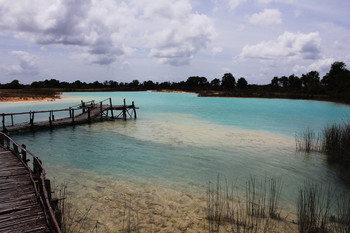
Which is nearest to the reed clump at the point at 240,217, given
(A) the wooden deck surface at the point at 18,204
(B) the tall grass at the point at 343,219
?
(B) the tall grass at the point at 343,219

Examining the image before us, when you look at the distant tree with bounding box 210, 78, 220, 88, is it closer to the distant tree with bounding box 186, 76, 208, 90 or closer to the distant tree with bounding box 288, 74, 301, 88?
the distant tree with bounding box 186, 76, 208, 90

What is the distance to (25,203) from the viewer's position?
5465 mm

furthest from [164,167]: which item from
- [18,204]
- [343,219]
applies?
[343,219]

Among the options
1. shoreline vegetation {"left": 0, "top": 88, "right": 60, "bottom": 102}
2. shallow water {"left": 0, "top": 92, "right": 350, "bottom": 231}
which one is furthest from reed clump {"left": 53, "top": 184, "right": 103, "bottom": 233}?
shoreline vegetation {"left": 0, "top": 88, "right": 60, "bottom": 102}

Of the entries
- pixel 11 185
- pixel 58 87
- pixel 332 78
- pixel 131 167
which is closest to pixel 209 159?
pixel 131 167

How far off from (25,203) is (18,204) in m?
0.14

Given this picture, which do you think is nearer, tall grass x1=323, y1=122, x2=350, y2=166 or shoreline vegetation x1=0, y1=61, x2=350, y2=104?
tall grass x1=323, y1=122, x2=350, y2=166

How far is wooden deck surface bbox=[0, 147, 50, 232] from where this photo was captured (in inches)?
184

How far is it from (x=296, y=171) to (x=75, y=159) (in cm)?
1148

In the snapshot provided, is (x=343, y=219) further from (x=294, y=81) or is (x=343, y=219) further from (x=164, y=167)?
(x=294, y=81)

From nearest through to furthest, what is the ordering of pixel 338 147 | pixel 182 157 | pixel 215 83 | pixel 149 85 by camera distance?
pixel 338 147 < pixel 182 157 < pixel 215 83 < pixel 149 85

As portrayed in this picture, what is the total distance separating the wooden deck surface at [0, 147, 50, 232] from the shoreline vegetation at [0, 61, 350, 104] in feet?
178

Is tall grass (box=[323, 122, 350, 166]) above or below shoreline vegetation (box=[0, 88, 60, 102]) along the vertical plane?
below

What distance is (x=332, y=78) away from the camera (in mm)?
76500
